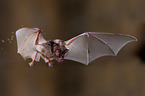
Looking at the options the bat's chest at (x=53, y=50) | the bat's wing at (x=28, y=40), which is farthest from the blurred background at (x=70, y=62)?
the bat's chest at (x=53, y=50)

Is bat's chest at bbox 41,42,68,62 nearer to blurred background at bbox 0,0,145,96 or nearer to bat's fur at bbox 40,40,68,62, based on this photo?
bat's fur at bbox 40,40,68,62

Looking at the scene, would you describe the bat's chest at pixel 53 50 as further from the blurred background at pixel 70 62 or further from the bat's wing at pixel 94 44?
the blurred background at pixel 70 62

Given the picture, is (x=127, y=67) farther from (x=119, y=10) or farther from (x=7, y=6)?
(x=7, y=6)

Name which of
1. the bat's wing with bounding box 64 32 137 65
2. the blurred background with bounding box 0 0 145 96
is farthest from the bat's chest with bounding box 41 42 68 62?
the blurred background with bounding box 0 0 145 96

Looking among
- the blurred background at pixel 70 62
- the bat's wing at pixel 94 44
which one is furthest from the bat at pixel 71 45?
the blurred background at pixel 70 62

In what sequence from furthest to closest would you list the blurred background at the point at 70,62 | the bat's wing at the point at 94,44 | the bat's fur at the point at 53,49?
the blurred background at the point at 70,62
the bat's wing at the point at 94,44
the bat's fur at the point at 53,49

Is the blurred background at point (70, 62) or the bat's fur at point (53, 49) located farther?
the blurred background at point (70, 62)

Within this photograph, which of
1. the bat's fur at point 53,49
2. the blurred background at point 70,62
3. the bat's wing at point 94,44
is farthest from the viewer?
the blurred background at point 70,62

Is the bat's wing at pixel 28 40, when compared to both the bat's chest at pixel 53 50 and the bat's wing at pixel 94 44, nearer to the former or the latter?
the bat's chest at pixel 53 50
